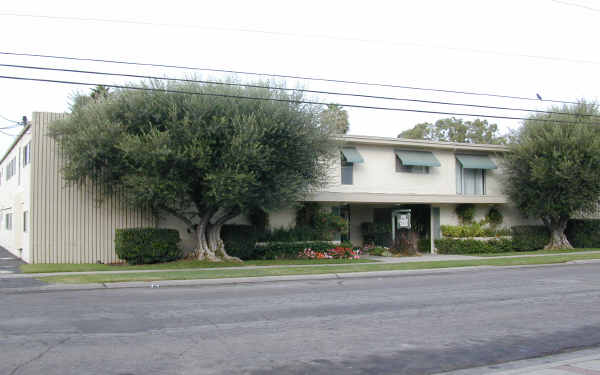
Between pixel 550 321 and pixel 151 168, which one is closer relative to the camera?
pixel 550 321

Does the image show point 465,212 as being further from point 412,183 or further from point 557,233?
point 557,233

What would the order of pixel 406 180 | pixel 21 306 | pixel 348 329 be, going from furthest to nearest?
pixel 406 180
pixel 21 306
pixel 348 329

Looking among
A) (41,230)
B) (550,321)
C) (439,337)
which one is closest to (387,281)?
(550,321)

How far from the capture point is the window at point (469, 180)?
90.4 ft

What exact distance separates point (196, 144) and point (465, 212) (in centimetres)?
1523

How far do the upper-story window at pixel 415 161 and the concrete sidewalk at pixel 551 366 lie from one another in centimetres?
1893

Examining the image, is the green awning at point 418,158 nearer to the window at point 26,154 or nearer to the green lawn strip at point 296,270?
the green lawn strip at point 296,270

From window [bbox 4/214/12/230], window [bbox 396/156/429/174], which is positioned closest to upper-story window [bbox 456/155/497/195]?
window [bbox 396/156/429/174]

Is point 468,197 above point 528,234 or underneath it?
above

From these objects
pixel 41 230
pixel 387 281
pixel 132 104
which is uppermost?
pixel 132 104

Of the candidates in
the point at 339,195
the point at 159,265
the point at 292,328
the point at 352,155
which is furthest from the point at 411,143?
the point at 292,328

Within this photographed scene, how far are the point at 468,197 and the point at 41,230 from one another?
19049mm

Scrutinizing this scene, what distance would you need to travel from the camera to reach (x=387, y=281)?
1608cm

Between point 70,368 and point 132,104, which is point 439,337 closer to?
point 70,368
